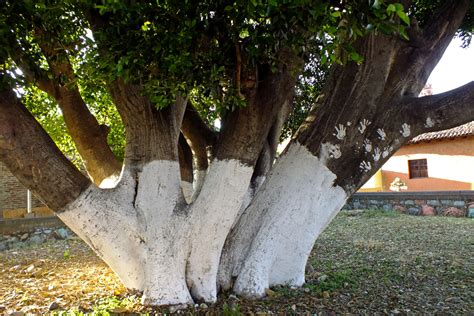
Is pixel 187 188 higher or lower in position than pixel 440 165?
lower

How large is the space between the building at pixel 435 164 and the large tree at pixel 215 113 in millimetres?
10955

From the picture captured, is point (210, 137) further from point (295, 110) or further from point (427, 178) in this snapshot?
point (427, 178)

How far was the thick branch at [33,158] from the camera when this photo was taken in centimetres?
297

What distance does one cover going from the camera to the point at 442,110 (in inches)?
144

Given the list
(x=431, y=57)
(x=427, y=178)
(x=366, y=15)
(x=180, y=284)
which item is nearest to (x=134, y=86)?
(x=180, y=284)

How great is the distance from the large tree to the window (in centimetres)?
1267

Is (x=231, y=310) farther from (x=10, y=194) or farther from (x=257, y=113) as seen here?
(x=10, y=194)

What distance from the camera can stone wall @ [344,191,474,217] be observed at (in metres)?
9.55

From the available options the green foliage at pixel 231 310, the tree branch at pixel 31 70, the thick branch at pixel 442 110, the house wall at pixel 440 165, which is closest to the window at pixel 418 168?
the house wall at pixel 440 165

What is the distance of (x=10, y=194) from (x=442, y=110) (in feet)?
39.9

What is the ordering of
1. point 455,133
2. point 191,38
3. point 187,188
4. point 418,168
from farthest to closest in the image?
point 418,168 → point 455,133 → point 187,188 → point 191,38

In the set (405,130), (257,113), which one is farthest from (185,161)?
(405,130)

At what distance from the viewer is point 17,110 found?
10.1ft

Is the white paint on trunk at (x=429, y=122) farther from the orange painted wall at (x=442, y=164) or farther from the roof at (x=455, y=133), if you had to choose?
the orange painted wall at (x=442, y=164)
